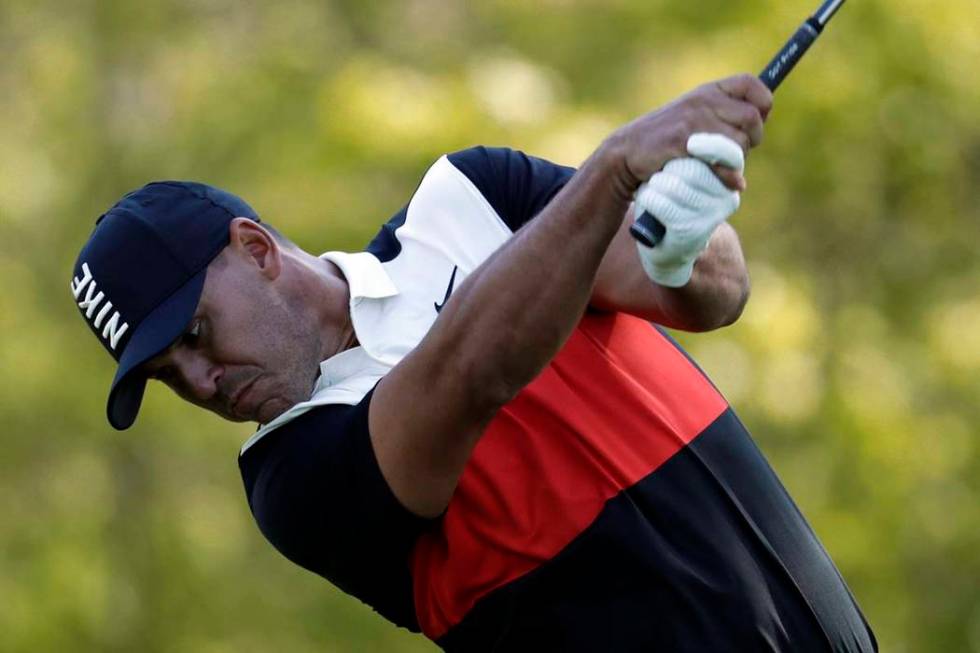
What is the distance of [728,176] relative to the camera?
100 inches

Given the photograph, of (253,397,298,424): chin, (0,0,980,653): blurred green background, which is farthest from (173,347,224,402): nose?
(0,0,980,653): blurred green background

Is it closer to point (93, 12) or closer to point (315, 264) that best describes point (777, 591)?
point (315, 264)

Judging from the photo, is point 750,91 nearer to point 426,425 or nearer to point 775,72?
point 775,72

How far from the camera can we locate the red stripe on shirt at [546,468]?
3.19 metres

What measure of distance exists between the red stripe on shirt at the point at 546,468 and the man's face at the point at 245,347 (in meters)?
0.49

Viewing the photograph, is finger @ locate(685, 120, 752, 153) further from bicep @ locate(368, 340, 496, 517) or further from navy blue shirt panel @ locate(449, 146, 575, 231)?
navy blue shirt panel @ locate(449, 146, 575, 231)

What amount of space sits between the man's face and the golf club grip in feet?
3.60

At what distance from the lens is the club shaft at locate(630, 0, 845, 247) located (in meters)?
2.60

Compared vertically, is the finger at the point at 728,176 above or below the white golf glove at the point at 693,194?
above

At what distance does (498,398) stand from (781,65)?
0.70m

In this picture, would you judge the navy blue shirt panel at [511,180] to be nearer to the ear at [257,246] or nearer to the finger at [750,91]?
the ear at [257,246]

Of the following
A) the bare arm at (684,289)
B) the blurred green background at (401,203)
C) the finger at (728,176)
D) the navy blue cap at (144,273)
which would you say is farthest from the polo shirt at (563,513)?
the blurred green background at (401,203)

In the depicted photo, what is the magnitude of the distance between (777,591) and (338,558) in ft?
2.69

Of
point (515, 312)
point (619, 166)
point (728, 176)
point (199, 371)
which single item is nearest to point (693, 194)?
point (728, 176)
